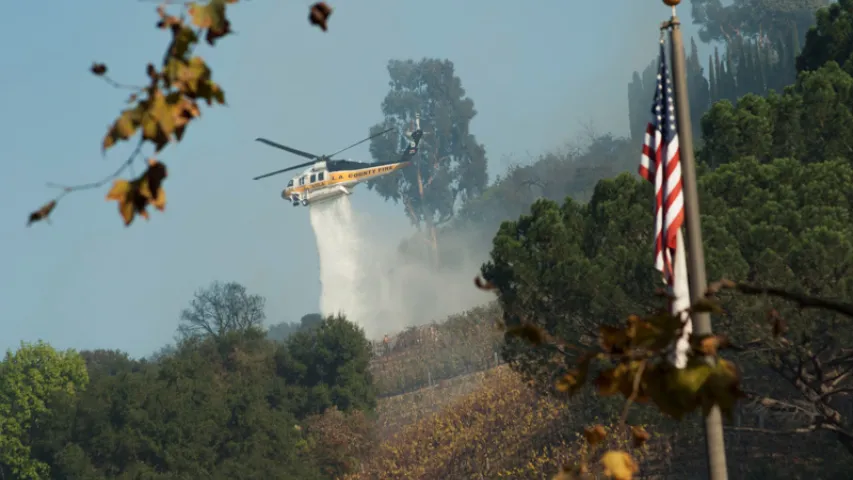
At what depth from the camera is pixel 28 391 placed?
71.6 meters

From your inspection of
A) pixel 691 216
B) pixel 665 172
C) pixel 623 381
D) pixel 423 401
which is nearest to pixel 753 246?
pixel 665 172

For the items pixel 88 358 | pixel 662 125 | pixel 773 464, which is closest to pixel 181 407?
pixel 773 464

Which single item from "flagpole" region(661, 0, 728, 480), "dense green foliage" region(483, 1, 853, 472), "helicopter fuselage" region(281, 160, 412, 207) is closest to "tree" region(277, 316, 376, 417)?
"dense green foliage" region(483, 1, 853, 472)

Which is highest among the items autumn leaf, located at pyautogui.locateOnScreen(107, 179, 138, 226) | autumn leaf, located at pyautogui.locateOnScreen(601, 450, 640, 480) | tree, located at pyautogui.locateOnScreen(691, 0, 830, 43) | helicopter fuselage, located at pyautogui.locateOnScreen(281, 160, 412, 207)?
tree, located at pyautogui.locateOnScreen(691, 0, 830, 43)

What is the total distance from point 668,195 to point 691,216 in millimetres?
1008

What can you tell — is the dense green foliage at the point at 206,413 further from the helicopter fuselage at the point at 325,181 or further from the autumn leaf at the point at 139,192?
the autumn leaf at the point at 139,192

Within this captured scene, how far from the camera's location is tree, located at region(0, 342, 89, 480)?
206 feet

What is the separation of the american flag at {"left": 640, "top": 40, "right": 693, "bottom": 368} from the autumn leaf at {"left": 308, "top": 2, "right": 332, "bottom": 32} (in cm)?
821

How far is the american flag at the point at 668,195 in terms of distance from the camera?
40.7 feet

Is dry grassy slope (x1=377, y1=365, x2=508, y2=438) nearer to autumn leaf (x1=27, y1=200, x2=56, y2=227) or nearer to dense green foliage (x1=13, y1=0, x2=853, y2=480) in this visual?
dense green foliage (x1=13, y1=0, x2=853, y2=480)

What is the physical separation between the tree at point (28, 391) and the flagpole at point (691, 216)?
53.3m

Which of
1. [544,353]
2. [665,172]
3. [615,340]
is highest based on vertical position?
[665,172]

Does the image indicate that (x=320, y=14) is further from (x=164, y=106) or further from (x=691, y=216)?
(x=691, y=216)

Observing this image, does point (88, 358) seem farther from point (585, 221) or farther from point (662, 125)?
point (662, 125)
